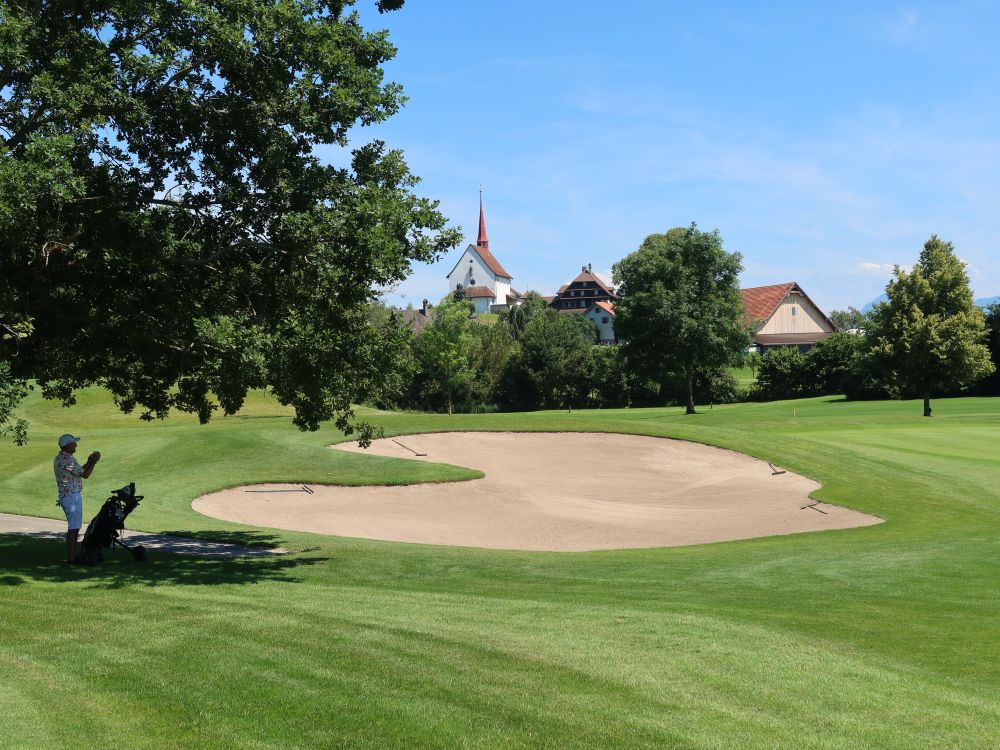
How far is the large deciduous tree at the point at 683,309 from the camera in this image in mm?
61906

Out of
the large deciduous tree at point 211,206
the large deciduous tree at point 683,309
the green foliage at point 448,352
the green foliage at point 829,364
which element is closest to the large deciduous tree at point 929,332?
→ the large deciduous tree at point 683,309

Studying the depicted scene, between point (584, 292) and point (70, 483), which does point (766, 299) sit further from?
point (70, 483)

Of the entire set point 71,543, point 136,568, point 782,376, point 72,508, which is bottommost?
point 136,568

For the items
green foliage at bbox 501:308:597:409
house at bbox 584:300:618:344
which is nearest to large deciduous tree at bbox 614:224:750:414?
green foliage at bbox 501:308:597:409

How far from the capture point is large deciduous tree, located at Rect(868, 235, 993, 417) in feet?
180

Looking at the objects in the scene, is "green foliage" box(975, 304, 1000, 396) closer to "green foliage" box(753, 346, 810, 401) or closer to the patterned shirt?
"green foliage" box(753, 346, 810, 401)

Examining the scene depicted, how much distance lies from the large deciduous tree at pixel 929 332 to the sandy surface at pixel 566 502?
3043 cm

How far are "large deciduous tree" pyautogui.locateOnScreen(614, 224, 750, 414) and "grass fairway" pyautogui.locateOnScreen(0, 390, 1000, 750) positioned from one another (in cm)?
4222

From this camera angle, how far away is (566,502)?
83.1 ft

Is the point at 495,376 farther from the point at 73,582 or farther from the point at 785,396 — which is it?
the point at 73,582

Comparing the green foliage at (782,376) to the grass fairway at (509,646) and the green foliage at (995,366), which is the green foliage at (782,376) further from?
the grass fairway at (509,646)

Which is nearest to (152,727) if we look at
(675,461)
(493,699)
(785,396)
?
(493,699)

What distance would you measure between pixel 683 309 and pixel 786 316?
5808 cm

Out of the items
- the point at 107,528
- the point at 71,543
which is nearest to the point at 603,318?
the point at 107,528
